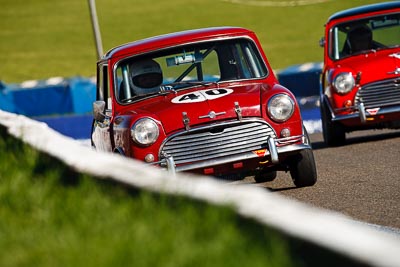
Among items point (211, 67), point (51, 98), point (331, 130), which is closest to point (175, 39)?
point (211, 67)

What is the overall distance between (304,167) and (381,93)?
401 cm

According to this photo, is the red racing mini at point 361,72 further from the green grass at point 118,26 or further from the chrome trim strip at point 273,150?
the green grass at point 118,26

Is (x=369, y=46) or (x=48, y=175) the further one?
(x=369, y=46)

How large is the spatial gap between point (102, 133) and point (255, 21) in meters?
40.3

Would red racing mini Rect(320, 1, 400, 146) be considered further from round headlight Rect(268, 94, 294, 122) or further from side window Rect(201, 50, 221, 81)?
round headlight Rect(268, 94, 294, 122)

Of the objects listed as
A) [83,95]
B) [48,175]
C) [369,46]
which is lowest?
[83,95]

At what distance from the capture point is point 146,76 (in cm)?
1015

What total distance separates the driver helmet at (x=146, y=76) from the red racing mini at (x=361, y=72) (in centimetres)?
382

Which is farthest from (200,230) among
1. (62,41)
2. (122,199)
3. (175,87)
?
(62,41)

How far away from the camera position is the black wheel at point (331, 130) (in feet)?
45.5

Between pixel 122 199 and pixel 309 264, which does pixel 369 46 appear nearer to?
pixel 122 199

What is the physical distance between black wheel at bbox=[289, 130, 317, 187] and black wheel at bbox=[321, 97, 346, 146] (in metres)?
4.22

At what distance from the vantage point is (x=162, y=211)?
414 cm

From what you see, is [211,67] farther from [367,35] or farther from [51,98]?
[51,98]
